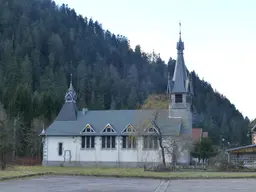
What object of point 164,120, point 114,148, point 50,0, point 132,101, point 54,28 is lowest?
point 114,148

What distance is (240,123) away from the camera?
129 meters

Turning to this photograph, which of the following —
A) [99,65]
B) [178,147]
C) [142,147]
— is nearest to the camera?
[178,147]

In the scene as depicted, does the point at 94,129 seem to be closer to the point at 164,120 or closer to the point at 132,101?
the point at 164,120

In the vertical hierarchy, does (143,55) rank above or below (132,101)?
above

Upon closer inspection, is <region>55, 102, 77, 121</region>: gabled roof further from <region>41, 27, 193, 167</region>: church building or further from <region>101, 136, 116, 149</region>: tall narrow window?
<region>101, 136, 116, 149</region>: tall narrow window

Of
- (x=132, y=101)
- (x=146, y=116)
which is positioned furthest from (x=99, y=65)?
(x=146, y=116)

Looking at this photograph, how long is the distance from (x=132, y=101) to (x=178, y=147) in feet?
227

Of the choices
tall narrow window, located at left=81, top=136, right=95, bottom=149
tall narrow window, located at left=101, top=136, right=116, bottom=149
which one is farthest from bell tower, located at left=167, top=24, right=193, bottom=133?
tall narrow window, located at left=81, top=136, right=95, bottom=149

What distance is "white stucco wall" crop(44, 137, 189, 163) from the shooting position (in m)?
54.4

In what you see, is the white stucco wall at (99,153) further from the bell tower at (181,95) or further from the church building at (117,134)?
the bell tower at (181,95)

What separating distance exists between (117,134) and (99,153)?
3659 millimetres

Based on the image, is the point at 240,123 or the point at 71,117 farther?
the point at 240,123

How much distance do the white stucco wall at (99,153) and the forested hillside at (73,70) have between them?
10410 millimetres

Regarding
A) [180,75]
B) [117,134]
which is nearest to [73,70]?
[180,75]
